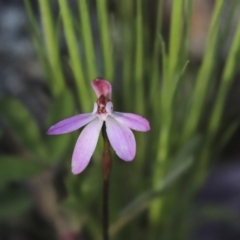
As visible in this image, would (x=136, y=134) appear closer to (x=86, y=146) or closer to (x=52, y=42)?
(x=52, y=42)

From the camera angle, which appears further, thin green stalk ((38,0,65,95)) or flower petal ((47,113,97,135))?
thin green stalk ((38,0,65,95))

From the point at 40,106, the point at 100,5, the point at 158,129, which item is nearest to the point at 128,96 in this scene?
the point at 158,129

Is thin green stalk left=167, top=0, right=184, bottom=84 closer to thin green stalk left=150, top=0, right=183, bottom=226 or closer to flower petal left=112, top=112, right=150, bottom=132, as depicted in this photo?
thin green stalk left=150, top=0, right=183, bottom=226

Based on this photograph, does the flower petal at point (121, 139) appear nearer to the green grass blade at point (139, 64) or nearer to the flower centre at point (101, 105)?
the flower centre at point (101, 105)

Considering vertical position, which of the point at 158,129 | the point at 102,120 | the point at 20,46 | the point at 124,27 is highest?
the point at 20,46

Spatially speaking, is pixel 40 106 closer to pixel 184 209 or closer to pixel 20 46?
pixel 20 46

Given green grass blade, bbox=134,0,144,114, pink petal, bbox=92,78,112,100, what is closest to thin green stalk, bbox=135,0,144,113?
green grass blade, bbox=134,0,144,114
